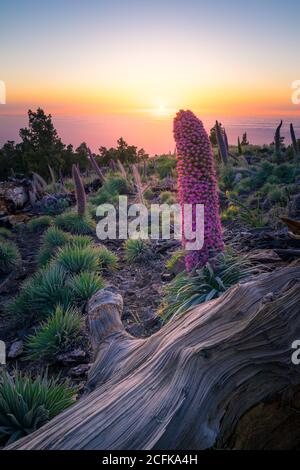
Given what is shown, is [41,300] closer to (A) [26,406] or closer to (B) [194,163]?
(A) [26,406]

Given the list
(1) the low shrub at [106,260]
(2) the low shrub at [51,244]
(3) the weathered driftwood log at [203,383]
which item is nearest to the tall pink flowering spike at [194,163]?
(3) the weathered driftwood log at [203,383]

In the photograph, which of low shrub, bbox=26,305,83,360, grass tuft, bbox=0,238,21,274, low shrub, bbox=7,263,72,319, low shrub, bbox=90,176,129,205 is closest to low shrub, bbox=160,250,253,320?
low shrub, bbox=26,305,83,360

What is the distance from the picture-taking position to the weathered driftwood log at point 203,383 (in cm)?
210

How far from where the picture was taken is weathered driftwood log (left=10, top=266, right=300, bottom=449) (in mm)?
2101

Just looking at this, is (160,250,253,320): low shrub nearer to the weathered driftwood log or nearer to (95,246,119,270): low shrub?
the weathered driftwood log

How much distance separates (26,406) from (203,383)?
2205 millimetres

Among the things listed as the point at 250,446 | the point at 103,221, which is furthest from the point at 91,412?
the point at 103,221

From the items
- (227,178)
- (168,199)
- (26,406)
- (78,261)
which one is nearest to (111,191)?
(168,199)

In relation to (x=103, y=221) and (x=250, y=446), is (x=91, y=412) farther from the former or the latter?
(x=103, y=221)

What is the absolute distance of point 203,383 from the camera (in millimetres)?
2338

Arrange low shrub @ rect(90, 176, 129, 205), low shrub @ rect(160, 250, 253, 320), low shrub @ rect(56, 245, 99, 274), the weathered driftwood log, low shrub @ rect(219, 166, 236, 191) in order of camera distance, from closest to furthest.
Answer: the weathered driftwood log
low shrub @ rect(160, 250, 253, 320)
low shrub @ rect(56, 245, 99, 274)
low shrub @ rect(219, 166, 236, 191)
low shrub @ rect(90, 176, 129, 205)

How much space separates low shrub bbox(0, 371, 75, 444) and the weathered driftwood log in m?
1.26

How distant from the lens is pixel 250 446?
2.22m
